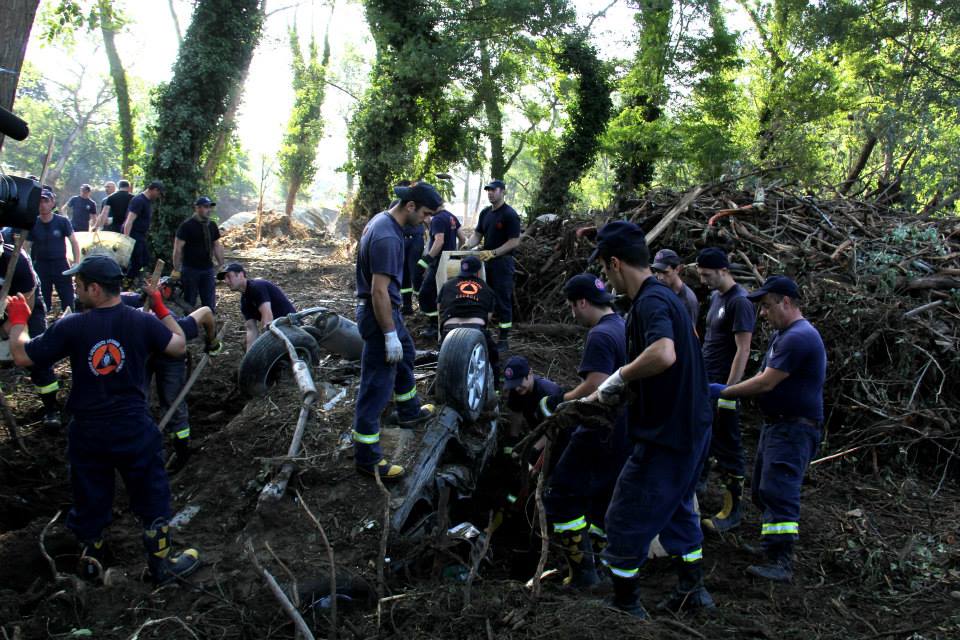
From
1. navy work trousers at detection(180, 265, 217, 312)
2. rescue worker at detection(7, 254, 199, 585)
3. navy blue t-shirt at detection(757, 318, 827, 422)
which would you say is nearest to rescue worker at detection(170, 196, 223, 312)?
navy work trousers at detection(180, 265, 217, 312)

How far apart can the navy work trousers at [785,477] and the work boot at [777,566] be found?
4 cm

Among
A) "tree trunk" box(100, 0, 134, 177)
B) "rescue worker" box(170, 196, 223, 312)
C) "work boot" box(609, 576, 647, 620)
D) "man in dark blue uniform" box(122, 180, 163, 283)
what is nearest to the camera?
"work boot" box(609, 576, 647, 620)

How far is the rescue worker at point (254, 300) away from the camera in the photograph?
632 centimetres

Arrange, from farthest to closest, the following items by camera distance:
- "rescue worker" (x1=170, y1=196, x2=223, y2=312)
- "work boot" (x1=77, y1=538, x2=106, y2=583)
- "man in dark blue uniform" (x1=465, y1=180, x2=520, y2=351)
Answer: "rescue worker" (x1=170, y1=196, x2=223, y2=312), "man in dark blue uniform" (x1=465, y1=180, x2=520, y2=351), "work boot" (x1=77, y1=538, x2=106, y2=583)

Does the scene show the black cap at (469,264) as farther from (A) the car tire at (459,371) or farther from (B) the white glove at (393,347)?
(B) the white glove at (393,347)

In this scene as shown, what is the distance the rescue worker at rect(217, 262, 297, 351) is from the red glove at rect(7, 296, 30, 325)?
101 inches

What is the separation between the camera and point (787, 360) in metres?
4.21

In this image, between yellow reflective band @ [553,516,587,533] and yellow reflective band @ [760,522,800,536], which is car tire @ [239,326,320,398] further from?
yellow reflective band @ [760,522,800,536]

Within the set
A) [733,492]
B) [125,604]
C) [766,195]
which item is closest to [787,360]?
[733,492]

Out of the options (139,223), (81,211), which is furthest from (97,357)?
(81,211)

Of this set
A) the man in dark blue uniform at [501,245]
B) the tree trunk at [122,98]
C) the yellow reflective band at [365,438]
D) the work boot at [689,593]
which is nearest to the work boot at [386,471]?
the yellow reflective band at [365,438]

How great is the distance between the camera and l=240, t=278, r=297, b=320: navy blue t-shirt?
6.41m

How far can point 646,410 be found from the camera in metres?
3.24

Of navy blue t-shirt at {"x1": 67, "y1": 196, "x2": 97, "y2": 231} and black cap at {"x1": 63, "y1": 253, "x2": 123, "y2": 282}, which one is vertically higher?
navy blue t-shirt at {"x1": 67, "y1": 196, "x2": 97, "y2": 231}
